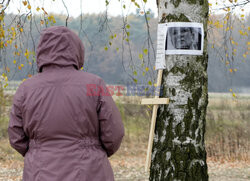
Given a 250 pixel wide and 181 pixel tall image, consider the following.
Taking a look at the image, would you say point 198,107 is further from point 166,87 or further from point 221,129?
point 221,129

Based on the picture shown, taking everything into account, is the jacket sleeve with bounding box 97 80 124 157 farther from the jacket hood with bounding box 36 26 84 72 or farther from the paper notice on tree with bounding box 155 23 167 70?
the paper notice on tree with bounding box 155 23 167 70

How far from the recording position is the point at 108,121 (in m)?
2.17

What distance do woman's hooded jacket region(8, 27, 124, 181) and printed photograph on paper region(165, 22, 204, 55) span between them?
0.99 metres

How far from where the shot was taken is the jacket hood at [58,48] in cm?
218

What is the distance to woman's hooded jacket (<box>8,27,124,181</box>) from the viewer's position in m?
2.10

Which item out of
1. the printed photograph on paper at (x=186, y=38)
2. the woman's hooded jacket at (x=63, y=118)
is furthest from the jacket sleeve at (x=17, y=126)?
the printed photograph on paper at (x=186, y=38)

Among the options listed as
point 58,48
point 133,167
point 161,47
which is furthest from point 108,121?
point 133,167

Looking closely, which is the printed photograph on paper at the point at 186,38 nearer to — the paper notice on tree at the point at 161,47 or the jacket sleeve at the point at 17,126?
the paper notice on tree at the point at 161,47

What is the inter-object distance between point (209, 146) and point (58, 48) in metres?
9.10

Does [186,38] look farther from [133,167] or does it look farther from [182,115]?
[133,167]

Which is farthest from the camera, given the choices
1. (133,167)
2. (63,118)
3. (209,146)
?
(209,146)

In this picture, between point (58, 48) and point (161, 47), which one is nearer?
point (58, 48)

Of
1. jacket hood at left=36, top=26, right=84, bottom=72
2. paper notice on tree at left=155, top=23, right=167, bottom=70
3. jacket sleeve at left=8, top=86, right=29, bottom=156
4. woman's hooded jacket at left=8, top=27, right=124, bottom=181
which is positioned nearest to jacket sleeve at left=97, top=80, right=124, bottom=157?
Answer: woman's hooded jacket at left=8, top=27, right=124, bottom=181

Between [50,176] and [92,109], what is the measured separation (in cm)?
46
